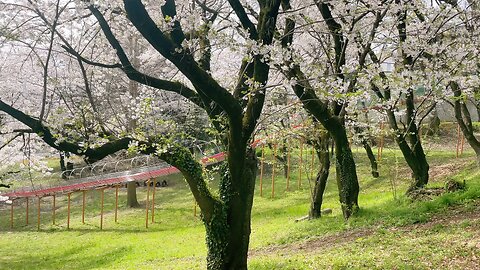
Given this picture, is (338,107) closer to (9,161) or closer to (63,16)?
(63,16)

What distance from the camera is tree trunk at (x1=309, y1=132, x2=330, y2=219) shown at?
37.0 feet

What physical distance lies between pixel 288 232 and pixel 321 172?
5.77ft

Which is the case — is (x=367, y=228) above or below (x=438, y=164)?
below

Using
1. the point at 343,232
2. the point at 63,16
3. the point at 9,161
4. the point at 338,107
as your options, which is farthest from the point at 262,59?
the point at 9,161

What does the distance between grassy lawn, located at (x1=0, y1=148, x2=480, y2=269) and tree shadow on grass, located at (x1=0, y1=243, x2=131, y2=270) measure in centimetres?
3

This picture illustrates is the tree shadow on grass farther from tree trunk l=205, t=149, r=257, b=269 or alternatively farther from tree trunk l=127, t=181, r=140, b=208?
tree trunk l=205, t=149, r=257, b=269

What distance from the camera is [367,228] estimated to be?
29.1 feet

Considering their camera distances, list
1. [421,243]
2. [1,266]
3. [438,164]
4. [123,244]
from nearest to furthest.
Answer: [421,243] → [1,266] → [123,244] → [438,164]

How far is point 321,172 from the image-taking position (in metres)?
11.6

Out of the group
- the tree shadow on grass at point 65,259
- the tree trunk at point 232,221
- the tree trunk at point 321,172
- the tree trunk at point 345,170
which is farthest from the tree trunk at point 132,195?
the tree trunk at point 232,221

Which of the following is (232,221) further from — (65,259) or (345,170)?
(65,259)

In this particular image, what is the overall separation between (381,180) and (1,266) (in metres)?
13.4

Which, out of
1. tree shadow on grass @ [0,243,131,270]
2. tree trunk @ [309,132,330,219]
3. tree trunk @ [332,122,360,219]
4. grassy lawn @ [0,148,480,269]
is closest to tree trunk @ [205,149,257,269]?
grassy lawn @ [0,148,480,269]

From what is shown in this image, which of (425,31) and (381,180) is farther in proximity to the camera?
(381,180)
